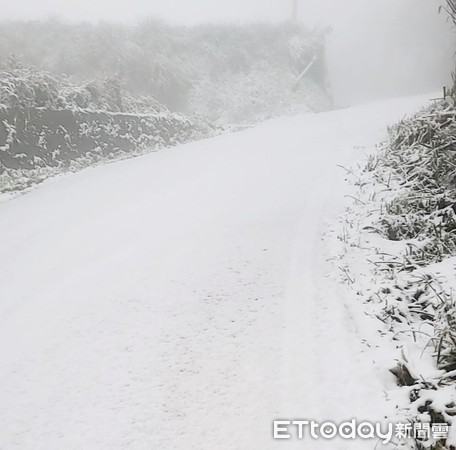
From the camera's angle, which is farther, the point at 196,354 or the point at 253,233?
the point at 253,233

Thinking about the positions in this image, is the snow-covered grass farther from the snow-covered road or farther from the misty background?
the misty background

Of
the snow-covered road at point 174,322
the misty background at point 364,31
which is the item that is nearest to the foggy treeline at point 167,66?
the misty background at point 364,31

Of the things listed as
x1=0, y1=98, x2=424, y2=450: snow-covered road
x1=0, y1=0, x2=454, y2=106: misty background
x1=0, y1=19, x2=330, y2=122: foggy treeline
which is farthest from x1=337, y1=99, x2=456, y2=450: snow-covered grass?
x1=0, y1=0, x2=454, y2=106: misty background

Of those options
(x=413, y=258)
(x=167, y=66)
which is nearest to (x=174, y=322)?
(x=413, y=258)

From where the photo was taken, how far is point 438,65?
32.4 metres

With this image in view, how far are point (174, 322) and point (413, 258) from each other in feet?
9.15

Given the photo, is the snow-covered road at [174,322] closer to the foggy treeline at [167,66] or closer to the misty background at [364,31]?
the foggy treeline at [167,66]

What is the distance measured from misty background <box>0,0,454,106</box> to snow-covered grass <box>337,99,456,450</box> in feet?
72.2

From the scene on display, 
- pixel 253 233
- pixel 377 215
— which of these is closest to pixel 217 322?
pixel 253 233

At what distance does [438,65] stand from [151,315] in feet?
113

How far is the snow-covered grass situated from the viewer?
3154 mm

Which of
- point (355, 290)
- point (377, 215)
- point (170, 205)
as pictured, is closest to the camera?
point (355, 290)

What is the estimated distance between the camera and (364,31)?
40.0 meters

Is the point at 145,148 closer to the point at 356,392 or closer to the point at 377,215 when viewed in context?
the point at 377,215
